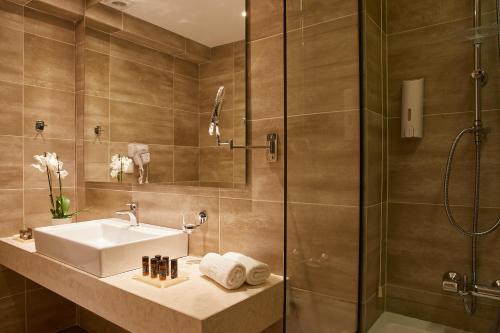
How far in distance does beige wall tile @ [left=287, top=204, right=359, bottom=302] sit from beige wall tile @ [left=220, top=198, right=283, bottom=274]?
1.85 ft

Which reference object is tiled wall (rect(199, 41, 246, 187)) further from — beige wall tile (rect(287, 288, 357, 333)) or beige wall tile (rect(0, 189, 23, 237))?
beige wall tile (rect(0, 189, 23, 237))

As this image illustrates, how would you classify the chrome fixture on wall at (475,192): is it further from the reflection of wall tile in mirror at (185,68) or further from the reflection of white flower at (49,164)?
the reflection of white flower at (49,164)

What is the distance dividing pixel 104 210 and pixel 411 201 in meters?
1.89

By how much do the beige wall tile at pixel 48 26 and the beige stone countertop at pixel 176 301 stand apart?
1.57 metres

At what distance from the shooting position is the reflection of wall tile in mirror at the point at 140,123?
1935 millimetres

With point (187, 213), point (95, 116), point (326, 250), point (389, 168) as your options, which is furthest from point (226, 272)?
point (95, 116)

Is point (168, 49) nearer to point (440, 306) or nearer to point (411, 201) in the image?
point (411, 201)

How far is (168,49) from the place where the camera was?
1913 mm

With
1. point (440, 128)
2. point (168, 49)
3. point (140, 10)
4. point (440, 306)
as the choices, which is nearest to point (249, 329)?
point (440, 306)

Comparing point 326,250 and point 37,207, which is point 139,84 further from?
point 326,250

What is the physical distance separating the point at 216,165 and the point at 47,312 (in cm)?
170

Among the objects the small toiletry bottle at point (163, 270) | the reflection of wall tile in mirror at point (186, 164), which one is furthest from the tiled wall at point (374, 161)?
the reflection of wall tile in mirror at point (186, 164)

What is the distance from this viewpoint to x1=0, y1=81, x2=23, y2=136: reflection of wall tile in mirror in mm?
2092

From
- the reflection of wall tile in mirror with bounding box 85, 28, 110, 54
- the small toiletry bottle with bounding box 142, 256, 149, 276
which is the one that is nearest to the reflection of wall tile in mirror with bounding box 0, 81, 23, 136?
the reflection of wall tile in mirror with bounding box 85, 28, 110, 54
